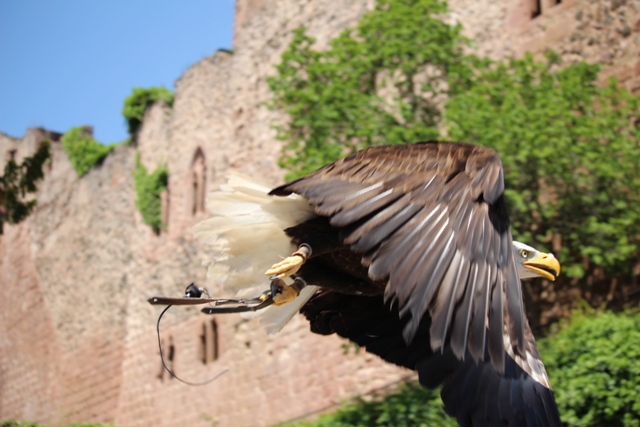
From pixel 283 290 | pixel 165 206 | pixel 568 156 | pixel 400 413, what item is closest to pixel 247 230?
pixel 283 290

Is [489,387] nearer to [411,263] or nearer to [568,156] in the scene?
[411,263]

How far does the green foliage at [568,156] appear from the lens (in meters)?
9.56

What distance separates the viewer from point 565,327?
30.3 ft

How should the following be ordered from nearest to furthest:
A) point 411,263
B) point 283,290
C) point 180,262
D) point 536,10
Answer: point 411,263 < point 283,290 < point 536,10 < point 180,262

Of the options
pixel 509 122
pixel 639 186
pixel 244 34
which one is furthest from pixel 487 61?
pixel 244 34

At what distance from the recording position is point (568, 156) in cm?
971

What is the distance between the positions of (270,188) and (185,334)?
38.8ft

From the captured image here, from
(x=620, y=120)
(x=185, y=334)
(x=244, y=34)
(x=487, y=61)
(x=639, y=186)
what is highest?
(x=244, y=34)

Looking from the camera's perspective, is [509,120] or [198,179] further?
[198,179]

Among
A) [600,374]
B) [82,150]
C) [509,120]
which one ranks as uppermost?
[82,150]

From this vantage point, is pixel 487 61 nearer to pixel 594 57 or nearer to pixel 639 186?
pixel 594 57

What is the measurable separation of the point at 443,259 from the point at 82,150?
16830mm

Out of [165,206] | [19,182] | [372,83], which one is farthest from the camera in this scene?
[165,206]

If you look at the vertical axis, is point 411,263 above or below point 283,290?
above
